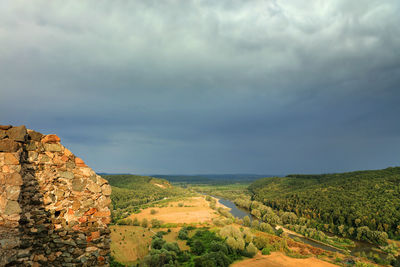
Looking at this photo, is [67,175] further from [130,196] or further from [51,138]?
[130,196]

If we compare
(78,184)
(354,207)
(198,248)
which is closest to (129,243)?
(198,248)

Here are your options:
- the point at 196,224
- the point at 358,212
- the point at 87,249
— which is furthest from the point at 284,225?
the point at 87,249

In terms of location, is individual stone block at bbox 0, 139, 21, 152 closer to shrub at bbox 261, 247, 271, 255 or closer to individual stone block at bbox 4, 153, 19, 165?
individual stone block at bbox 4, 153, 19, 165

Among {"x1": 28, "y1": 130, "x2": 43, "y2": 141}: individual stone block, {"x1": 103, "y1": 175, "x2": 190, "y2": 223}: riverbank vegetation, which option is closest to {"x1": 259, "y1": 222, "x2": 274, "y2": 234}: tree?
{"x1": 103, "y1": 175, "x2": 190, "y2": 223}: riverbank vegetation

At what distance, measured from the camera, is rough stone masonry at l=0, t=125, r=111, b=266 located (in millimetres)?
4902

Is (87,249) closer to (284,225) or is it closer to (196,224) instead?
(196,224)

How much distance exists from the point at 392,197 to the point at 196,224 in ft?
201

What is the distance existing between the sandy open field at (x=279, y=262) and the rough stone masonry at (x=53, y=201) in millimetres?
33584

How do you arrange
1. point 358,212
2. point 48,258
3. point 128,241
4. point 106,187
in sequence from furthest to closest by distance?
point 358,212 < point 128,241 < point 106,187 < point 48,258

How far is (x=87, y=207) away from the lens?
6.15m

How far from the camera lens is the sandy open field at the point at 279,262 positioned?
3319 cm

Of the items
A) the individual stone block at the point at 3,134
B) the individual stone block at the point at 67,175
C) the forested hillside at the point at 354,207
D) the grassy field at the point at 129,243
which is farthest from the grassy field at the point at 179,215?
the individual stone block at the point at 3,134

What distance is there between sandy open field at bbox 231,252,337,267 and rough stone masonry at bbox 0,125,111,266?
3358 cm

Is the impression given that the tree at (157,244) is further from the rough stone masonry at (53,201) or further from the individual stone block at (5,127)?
the individual stone block at (5,127)
